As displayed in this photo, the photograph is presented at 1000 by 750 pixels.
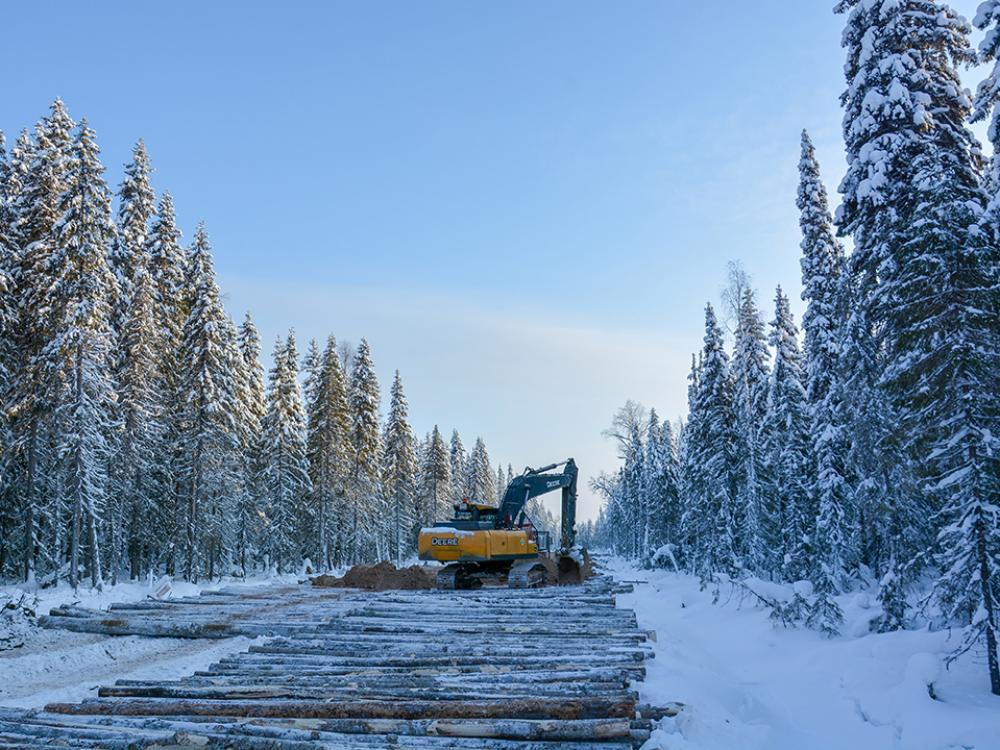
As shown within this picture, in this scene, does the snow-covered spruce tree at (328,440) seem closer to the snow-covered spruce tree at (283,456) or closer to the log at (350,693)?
the snow-covered spruce tree at (283,456)

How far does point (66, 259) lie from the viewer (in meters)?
24.4

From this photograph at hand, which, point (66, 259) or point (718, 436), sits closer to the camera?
point (66, 259)

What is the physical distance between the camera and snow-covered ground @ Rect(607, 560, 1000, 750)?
789 cm

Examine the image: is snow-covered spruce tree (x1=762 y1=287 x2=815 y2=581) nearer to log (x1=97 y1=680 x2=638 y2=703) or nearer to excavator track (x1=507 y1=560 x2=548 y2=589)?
excavator track (x1=507 y1=560 x2=548 y2=589)

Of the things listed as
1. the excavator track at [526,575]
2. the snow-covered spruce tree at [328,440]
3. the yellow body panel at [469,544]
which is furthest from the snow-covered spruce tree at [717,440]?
the snow-covered spruce tree at [328,440]

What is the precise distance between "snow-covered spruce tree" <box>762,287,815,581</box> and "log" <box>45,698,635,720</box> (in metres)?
20.6

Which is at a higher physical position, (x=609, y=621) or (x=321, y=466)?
(x=321, y=466)

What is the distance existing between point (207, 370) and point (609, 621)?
23453mm

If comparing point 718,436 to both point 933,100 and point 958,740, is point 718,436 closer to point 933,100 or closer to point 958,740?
point 933,100

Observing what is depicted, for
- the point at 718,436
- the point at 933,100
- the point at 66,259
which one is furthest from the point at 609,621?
the point at 66,259

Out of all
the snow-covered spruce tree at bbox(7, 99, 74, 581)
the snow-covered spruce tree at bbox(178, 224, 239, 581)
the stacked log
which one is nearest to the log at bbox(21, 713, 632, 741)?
the stacked log

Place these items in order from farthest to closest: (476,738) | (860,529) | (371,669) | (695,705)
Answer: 1. (860,529)
2. (371,669)
3. (695,705)
4. (476,738)

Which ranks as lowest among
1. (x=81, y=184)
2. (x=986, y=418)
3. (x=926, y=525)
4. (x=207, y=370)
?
(x=926, y=525)

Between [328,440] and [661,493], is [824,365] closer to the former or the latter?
[328,440]
